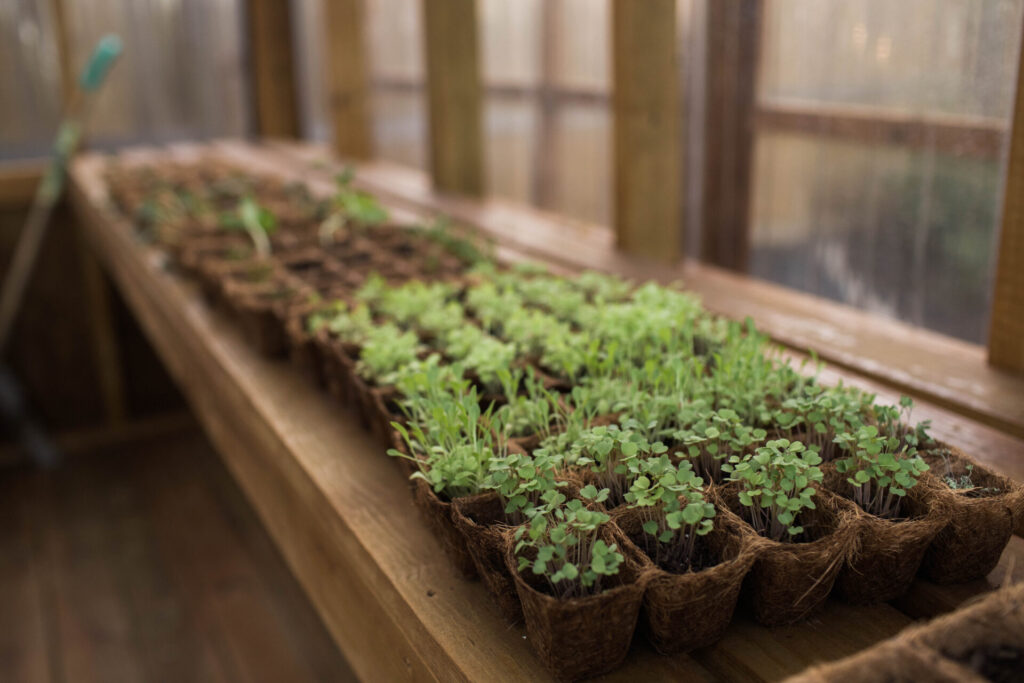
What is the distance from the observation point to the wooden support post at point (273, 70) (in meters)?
4.91

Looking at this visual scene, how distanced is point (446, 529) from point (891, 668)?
47cm

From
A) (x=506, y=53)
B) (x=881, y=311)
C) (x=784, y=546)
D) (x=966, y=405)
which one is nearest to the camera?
(x=784, y=546)

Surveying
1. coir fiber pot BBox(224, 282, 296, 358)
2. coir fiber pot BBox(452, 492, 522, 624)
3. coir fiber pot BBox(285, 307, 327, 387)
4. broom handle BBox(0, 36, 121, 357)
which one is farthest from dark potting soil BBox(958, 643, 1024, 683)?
broom handle BBox(0, 36, 121, 357)

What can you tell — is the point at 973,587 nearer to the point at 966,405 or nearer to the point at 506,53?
the point at 966,405

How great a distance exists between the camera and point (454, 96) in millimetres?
3168

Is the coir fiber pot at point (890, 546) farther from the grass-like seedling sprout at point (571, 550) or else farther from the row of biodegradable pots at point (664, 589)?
the grass-like seedling sprout at point (571, 550)

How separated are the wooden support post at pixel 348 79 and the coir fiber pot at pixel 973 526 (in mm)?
3488

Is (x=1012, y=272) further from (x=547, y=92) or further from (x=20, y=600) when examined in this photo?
(x=20, y=600)

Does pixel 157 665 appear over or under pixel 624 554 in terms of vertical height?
under

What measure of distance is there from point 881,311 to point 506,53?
6.19 ft

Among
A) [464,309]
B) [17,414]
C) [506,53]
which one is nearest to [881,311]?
[464,309]

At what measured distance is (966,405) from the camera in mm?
1321

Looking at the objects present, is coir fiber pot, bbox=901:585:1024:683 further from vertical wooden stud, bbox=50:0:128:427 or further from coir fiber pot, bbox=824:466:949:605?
vertical wooden stud, bbox=50:0:128:427

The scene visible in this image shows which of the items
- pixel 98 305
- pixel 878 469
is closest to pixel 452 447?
pixel 878 469
